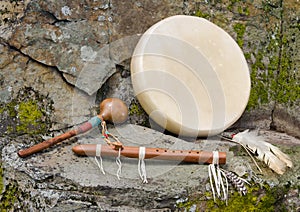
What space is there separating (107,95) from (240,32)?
98 centimetres

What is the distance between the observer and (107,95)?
9.45 feet

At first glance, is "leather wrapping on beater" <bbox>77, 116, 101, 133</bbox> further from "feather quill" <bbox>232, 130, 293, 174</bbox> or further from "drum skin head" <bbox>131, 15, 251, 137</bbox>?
"feather quill" <bbox>232, 130, 293, 174</bbox>

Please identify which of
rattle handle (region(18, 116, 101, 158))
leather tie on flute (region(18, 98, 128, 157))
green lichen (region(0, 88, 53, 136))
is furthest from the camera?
green lichen (region(0, 88, 53, 136))

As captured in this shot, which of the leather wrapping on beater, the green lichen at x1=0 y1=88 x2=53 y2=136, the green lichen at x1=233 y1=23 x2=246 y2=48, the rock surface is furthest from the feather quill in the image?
the green lichen at x1=0 y1=88 x2=53 y2=136

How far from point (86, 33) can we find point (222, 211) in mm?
1243

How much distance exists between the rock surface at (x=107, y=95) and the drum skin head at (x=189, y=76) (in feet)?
0.42

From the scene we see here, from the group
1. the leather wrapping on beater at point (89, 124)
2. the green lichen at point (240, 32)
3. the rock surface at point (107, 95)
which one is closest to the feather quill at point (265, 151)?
the rock surface at point (107, 95)

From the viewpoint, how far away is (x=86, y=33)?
281cm

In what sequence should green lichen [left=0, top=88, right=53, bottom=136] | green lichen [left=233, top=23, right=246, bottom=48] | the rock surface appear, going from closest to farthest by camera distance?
the rock surface, green lichen [left=0, top=88, right=53, bottom=136], green lichen [left=233, top=23, right=246, bottom=48]

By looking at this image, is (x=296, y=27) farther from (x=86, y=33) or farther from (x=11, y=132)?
(x=11, y=132)

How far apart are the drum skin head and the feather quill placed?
0.42 ft

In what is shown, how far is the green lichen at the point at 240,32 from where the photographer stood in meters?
3.20

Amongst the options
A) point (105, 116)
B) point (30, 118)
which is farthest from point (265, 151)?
point (30, 118)

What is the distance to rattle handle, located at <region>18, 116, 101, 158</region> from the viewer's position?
91.0 inches
